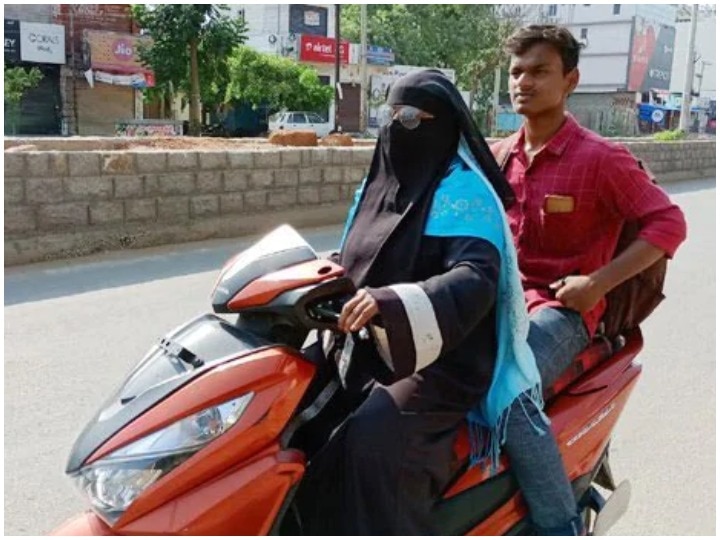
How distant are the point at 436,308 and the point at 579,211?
36.4 inches

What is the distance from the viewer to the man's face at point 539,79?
97.7 inches

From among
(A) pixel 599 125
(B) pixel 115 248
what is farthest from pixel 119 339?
(A) pixel 599 125

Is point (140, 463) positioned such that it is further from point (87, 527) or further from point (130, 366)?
point (130, 366)

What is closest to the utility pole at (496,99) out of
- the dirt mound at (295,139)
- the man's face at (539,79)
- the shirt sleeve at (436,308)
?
the dirt mound at (295,139)

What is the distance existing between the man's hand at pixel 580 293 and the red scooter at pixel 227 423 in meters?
0.58

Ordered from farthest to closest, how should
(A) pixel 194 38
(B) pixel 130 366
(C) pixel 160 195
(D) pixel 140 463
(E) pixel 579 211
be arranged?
1. (A) pixel 194 38
2. (C) pixel 160 195
3. (B) pixel 130 366
4. (E) pixel 579 211
5. (D) pixel 140 463

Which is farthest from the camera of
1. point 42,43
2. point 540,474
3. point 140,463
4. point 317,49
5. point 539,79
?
point 317,49

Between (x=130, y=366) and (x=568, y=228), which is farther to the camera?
(x=130, y=366)

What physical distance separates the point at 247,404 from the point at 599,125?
54.4 m

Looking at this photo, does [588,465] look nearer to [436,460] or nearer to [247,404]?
[436,460]

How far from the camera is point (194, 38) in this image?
829 inches

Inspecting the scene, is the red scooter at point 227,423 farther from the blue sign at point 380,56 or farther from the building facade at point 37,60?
the blue sign at point 380,56

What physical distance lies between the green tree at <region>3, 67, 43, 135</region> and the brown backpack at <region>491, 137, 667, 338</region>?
26.2 m

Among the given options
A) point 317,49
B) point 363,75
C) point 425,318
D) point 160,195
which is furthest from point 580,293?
point 317,49
